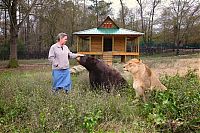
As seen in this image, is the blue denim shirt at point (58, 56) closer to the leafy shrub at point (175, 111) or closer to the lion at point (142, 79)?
the lion at point (142, 79)

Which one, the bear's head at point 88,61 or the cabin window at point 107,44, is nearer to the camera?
the bear's head at point 88,61

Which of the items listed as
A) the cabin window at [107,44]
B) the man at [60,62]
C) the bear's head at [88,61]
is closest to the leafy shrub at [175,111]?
the man at [60,62]

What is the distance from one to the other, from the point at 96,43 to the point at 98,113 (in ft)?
81.1

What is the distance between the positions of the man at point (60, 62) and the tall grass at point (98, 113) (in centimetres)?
132

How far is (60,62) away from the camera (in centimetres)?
804

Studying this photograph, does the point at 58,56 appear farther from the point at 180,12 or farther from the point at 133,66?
the point at 180,12

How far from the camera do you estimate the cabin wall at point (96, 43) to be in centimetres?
3005

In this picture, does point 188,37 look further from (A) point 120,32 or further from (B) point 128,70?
(B) point 128,70

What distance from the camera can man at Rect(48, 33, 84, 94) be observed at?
7926mm

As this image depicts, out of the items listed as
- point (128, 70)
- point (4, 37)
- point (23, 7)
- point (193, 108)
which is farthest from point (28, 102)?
point (4, 37)

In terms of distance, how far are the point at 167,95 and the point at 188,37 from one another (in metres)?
45.5

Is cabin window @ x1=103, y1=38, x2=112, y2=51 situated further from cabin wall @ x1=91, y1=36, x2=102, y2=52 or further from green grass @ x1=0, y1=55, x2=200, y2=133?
green grass @ x1=0, y1=55, x2=200, y2=133

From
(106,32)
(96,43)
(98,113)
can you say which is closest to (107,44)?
(96,43)

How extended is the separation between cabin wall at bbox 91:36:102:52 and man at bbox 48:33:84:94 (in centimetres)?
2185
